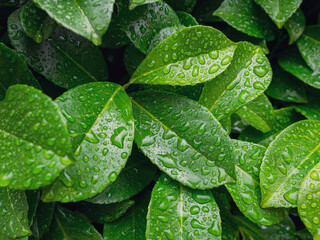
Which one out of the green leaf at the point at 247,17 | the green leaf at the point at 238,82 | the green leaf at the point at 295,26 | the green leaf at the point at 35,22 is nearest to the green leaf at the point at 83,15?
the green leaf at the point at 35,22

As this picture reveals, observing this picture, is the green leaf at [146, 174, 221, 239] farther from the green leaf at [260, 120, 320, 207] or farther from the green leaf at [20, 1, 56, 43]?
the green leaf at [20, 1, 56, 43]

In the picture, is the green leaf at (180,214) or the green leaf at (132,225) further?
the green leaf at (132,225)

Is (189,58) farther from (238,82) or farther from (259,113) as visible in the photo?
(259,113)

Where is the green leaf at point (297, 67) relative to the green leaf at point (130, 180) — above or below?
above

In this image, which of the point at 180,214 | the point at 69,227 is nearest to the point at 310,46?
the point at 180,214

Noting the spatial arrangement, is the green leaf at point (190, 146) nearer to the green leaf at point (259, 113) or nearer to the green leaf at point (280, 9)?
the green leaf at point (259, 113)

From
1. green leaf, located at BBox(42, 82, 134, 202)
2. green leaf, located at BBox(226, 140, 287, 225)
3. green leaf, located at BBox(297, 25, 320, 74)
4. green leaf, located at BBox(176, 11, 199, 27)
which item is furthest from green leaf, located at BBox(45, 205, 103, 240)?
green leaf, located at BBox(297, 25, 320, 74)

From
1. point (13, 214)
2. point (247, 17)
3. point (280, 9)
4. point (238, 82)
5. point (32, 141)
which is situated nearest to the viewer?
point (32, 141)
